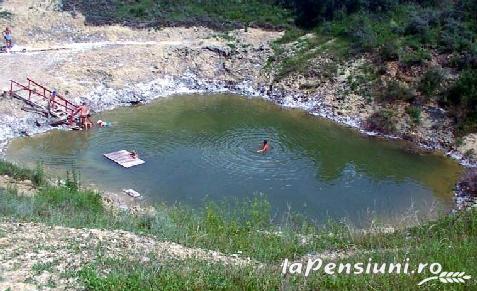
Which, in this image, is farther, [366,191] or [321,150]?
[321,150]

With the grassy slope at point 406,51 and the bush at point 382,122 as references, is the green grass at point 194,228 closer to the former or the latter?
the bush at point 382,122

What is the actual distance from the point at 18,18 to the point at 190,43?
34.9ft

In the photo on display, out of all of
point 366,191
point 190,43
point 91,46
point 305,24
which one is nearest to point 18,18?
point 91,46

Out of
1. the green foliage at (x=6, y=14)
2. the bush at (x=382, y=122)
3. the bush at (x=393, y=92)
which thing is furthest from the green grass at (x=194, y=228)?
the green foliage at (x=6, y=14)

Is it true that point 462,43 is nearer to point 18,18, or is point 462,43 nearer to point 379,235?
point 379,235

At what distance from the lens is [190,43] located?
39.3m

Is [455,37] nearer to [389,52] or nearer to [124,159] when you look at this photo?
[389,52]

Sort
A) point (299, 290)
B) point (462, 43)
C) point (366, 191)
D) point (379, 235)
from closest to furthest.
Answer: point (299, 290) < point (379, 235) < point (366, 191) < point (462, 43)

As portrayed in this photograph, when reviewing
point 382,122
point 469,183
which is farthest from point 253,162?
point 469,183

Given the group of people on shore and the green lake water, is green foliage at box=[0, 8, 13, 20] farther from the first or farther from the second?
the green lake water

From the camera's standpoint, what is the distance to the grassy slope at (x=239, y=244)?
1020 centimetres

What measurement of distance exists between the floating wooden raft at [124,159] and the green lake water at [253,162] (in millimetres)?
297

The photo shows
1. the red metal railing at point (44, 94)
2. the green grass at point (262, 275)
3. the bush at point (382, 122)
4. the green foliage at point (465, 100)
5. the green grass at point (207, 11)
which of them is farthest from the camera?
the green grass at point (207, 11)

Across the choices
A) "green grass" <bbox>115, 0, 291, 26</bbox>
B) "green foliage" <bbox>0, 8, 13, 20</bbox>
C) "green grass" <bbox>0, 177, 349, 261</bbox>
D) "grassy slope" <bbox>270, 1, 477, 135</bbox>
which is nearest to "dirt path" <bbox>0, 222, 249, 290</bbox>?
"green grass" <bbox>0, 177, 349, 261</bbox>
